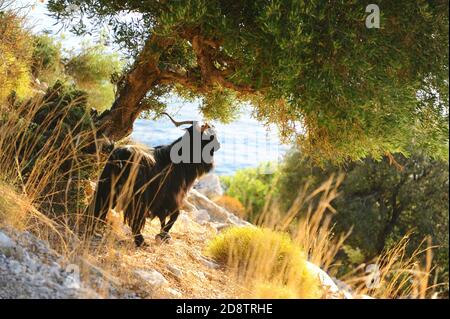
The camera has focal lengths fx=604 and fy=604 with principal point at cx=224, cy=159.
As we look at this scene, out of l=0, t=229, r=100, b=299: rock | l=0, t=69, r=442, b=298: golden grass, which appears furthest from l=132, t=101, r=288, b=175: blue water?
l=0, t=229, r=100, b=299: rock

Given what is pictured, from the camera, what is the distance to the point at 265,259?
6070 mm

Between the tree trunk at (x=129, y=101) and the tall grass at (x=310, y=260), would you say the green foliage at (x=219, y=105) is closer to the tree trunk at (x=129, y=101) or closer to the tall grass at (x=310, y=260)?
the tree trunk at (x=129, y=101)

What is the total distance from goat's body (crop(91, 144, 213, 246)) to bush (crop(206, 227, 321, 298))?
0.88 meters

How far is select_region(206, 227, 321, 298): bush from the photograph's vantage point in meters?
5.85

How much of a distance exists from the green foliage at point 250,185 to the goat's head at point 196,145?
17691 millimetres

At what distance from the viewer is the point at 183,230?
34.1ft

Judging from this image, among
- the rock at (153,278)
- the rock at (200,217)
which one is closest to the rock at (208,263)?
the rock at (153,278)

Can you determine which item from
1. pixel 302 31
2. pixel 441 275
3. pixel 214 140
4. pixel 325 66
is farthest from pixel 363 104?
pixel 441 275

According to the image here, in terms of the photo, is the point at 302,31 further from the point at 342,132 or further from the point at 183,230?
the point at 183,230

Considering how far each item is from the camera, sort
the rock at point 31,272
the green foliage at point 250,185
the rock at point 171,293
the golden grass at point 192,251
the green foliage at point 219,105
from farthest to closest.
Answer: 1. the green foliage at point 250,185
2. the green foliage at point 219,105
3. the rock at point 171,293
4. the golden grass at point 192,251
5. the rock at point 31,272

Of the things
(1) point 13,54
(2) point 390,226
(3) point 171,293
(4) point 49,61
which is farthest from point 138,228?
(2) point 390,226

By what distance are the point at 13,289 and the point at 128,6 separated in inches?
174

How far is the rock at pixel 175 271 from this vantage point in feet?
22.6

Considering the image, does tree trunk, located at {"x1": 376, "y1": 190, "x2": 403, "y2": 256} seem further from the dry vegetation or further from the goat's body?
the goat's body
